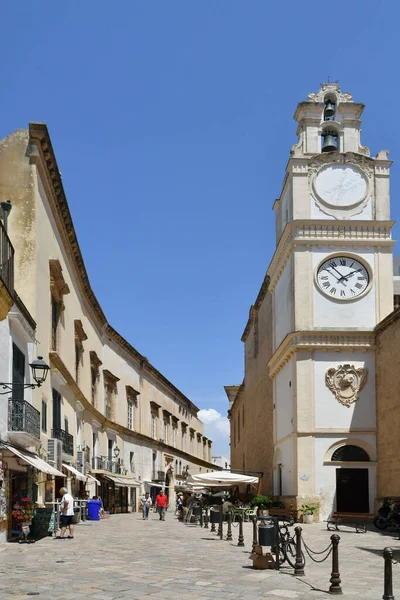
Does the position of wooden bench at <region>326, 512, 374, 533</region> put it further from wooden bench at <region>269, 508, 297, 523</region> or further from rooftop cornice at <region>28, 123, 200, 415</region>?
rooftop cornice at <region>28, 123, 200, 415</region>

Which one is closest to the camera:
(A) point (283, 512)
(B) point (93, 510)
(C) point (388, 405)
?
(C) point (388, 405)

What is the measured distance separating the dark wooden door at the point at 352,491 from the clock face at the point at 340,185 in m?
10.9

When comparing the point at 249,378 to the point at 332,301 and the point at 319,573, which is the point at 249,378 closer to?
the point at 332,301

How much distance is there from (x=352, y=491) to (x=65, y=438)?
37.0ft

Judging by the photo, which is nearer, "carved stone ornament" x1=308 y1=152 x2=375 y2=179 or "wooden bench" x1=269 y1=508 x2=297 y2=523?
"wooden bench" x1=269 y1=508 x2=297 y2=523

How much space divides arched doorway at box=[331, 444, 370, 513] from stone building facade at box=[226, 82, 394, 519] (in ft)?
0.13

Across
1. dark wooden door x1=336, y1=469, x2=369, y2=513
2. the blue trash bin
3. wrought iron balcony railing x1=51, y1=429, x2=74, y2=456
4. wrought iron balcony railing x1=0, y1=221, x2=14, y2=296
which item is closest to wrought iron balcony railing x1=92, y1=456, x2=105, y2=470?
the blue trash bin

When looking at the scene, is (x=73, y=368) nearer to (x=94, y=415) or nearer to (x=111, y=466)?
(x=94, y=415)

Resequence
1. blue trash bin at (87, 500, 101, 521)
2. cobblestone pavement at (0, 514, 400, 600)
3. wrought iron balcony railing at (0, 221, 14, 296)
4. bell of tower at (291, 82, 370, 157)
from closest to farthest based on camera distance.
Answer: cobblestone pavement at (0, 514, 400, 600) → wrought iron balcony railing at (0, 221, 14, 296) → blue trash bin at (87, 500, 101, 521) → bell of tower at (291, 82, 370, 157)

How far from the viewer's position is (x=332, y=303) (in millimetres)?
32000

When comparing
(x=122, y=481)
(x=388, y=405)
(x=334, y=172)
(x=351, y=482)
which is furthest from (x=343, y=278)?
(x=122, y=481)

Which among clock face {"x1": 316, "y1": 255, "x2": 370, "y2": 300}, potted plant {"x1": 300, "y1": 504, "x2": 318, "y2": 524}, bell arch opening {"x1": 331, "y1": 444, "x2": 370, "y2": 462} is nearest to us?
potted plant {"x1": 300, "y1": 504, "x2": 318, "y2": 524}

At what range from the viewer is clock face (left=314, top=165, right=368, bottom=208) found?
32812 mm

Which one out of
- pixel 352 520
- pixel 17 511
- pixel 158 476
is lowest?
pixel 158 476
